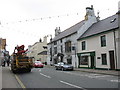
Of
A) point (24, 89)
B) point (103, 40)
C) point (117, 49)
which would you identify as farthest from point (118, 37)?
point (24, 89)

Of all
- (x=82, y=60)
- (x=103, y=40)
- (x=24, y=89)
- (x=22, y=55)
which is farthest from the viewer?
(x=82, y=60)

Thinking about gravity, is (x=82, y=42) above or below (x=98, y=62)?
above

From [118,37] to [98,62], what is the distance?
5.75 meters

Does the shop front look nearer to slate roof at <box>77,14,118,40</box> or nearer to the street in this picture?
slate roof at <box>77,14,118,40</box>

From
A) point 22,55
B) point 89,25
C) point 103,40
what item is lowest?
point 22,55

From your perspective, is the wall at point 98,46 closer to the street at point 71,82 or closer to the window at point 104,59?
the window at point 104,59

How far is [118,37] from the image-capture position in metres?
23.9

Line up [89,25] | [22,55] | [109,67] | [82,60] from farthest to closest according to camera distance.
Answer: [89,25], [82,60], [109,67], [22,55]

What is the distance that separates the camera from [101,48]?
27469 millimetres

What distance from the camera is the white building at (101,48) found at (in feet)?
81.1

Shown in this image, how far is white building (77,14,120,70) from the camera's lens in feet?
81.1

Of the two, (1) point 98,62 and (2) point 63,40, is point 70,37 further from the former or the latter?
(1) point 98,62

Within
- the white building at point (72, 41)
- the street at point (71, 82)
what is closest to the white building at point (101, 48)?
the white building at point (72, 41)

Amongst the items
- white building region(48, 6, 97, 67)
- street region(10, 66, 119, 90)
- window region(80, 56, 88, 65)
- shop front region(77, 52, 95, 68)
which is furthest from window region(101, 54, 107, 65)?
street region(10, 66, 119, 90)
